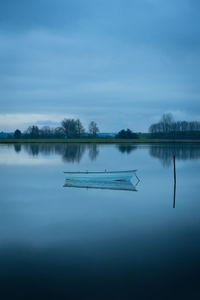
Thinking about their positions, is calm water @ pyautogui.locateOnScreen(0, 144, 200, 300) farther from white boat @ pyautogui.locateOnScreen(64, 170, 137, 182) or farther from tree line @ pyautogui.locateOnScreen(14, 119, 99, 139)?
tree line @ pyautogui.locateOnScreen(14, 119, 99, 139)

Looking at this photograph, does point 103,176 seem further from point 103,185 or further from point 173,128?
point 173,128

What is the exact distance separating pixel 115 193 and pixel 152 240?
11.4m

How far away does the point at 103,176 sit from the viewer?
83.3 feet

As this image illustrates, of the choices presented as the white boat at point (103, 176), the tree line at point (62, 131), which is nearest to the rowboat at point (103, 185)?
the white boat at point (103, 176)

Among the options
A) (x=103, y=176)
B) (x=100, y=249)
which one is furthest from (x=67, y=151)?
(x=100, y=249)

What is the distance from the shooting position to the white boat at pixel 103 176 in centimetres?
2512

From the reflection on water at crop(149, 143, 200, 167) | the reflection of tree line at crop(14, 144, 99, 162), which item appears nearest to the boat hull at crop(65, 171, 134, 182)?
the reflection on water at crop(149, 143, 200, 167)

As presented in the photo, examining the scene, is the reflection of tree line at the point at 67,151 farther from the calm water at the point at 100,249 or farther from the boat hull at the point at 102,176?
the calm water at the point at 100,249

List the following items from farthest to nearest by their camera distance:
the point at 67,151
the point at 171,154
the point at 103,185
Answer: the point at 67,151 < the point at 171,154 < the point at 103,185

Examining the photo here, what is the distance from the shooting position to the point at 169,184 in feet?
91.9

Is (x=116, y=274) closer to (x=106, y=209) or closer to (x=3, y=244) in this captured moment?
(x=3, y=244)

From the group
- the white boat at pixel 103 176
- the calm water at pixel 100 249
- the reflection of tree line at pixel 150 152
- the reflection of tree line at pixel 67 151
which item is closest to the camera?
the calm water at pixel 100 249

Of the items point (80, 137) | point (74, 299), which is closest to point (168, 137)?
point (80, 137)

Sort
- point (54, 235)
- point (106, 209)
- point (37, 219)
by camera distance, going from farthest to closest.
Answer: point (106, 209)
point (37, 219)
point (54, 235)
